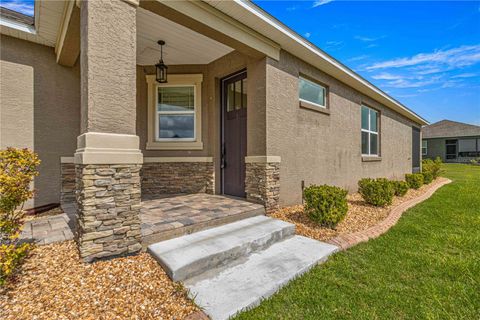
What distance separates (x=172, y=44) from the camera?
199 inches

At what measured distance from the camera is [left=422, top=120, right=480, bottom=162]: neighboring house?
2564 cm

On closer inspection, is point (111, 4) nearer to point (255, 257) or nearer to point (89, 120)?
point (89, 120)

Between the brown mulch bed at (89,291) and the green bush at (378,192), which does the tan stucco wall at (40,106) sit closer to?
the brown mulch bed at (89,291)

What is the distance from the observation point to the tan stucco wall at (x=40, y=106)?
456cm

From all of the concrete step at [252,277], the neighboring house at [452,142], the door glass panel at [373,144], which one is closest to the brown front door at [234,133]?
the concrete step at [252,277]

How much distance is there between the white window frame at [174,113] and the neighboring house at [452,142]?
33.6 m

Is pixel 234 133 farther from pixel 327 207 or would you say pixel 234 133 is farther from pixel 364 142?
pixel 364 142

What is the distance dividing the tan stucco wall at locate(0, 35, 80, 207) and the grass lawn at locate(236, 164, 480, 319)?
18.0 feet

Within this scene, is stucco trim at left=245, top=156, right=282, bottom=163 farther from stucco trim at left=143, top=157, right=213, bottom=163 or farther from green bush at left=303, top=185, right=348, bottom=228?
stucco trim at left=143, top=157, right=213, bottom=163

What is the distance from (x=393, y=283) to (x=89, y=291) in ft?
11.4

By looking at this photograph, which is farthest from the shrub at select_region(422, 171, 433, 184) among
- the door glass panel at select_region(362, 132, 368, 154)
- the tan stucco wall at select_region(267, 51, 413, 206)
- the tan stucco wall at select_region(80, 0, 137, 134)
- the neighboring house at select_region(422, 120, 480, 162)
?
the neighboring house at select_region(422, 120, 480, 162)

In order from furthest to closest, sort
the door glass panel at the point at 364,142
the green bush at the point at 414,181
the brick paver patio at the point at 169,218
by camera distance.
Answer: the green bush at the point at 414,181 < the door glass panel at the point at 364,142 < the brick paver patio at the point at 169,218

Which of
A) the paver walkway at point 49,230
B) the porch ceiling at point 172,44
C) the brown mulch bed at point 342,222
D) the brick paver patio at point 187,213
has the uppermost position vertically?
the porch ceiling at point 172,44

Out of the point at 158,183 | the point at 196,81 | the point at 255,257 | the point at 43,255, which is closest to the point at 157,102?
the point at 196,81
